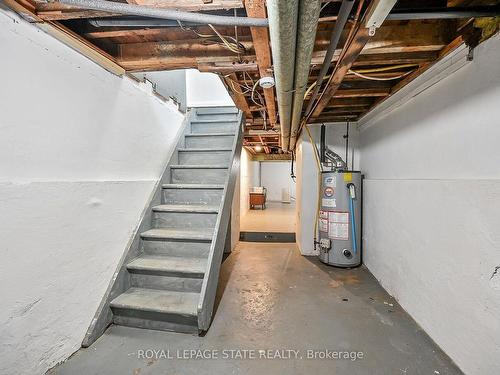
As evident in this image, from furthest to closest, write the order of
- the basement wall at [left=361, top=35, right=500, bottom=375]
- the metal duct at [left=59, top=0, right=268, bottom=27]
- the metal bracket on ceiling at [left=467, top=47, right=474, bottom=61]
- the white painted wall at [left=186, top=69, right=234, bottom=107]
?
the white painted wall at [left=186, top=69, right=234, bottom=107] → the metal bracket on ceiling at [left=467, top=47, right=474, bottom=61] → the basement wall at [left=361, top=35, right=500, bottom=375] → the metal duct at [left=59, top=0, right=268, bottom=27]

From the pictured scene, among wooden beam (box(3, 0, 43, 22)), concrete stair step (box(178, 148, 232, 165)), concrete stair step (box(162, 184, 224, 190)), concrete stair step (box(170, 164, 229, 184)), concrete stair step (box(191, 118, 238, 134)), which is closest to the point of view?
wooden beam (box(3, 0, 43, 22))

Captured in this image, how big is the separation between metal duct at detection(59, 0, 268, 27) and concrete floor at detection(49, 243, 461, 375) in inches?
74.1

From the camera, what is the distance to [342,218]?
2.98 metres

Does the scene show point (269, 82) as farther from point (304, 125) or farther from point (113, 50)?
point (304, 125)

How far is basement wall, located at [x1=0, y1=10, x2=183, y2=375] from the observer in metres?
1.12

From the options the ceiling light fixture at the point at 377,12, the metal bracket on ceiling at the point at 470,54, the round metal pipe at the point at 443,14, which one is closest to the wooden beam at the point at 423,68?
the metal bracket on ceiling at the point at 470,54

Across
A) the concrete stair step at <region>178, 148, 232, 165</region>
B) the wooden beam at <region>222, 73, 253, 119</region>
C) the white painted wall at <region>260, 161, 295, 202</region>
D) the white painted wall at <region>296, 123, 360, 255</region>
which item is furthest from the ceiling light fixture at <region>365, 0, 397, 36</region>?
the white painted wall at <region>260, 161, 295, 202</region>

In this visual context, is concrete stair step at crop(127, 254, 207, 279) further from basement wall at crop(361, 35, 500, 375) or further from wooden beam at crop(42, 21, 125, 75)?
basement wall at crop(361, 35, 500, 375)

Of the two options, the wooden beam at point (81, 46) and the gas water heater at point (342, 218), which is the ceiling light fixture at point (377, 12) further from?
the gas water heater at point (342, 218)

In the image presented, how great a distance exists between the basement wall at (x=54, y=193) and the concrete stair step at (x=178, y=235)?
220 mm

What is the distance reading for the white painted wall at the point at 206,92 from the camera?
3980mm

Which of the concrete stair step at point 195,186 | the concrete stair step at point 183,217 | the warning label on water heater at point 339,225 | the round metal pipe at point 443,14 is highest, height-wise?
the round metal pipe at point 443,14

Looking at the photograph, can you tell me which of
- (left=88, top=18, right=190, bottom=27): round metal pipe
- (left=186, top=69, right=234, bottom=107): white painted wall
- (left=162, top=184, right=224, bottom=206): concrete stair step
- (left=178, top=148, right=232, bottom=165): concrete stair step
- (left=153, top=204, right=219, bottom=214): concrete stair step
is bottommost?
(left=153, top=204, right=219, bottom=214): concrete stair step

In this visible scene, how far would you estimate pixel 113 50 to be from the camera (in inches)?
64.8
